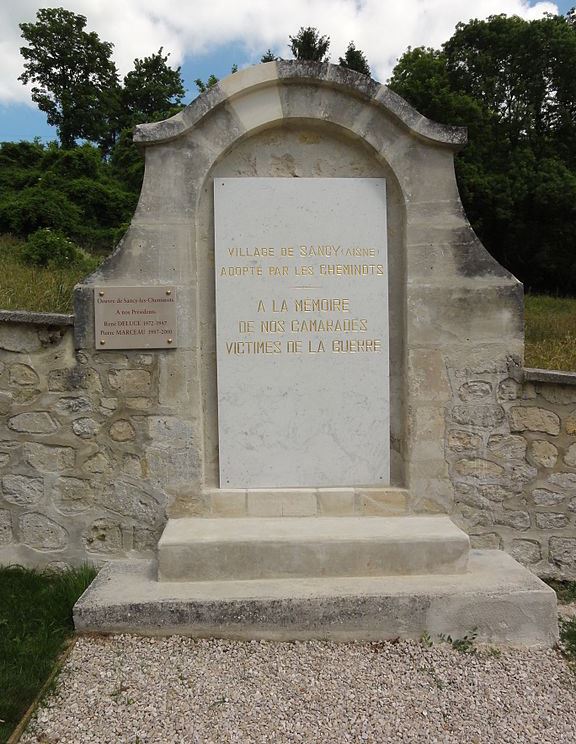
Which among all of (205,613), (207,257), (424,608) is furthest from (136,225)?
(424,608)

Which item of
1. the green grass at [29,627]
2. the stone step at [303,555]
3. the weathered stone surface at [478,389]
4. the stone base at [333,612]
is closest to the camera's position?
the green grass at [29,627]

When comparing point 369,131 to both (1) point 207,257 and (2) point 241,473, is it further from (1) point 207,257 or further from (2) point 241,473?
(2) point 241,473

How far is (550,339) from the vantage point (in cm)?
742

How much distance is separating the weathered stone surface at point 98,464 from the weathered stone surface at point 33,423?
34cm

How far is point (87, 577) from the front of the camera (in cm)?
381

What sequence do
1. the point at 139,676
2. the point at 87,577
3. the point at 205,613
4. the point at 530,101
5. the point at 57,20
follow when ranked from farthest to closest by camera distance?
the point at 57,20 < the point at 530,101 < the point at 87,577 < the point at 205,613 < the point at 139,676

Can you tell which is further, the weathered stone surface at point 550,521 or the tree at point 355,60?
the tree at point 355,60

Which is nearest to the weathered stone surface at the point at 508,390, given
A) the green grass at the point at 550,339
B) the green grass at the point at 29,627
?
the green grass at the point at 550,339

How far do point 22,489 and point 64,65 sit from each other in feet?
109

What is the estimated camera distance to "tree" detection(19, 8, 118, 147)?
2945 cm

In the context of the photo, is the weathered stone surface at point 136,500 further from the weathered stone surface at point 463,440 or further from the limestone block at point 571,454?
the limestone block at point 571,454

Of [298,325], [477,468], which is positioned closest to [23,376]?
[298,325]

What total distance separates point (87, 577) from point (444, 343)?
2949 millimetres

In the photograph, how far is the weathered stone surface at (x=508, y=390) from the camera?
13.0ft
